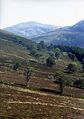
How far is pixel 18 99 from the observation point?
217 ft

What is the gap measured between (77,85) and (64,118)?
74317 millimetres

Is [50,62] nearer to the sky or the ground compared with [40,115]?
nearer to the sky

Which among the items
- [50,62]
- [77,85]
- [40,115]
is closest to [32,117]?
[40,115]

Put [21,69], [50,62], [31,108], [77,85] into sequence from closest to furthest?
[31,108]
[77,85]
[21,69]
[50,62]

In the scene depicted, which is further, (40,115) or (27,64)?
(27,64)

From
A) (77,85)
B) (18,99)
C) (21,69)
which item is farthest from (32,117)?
(21,69)

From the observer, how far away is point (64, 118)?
47.7 m

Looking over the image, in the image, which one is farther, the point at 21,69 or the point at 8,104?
the point at 21,69

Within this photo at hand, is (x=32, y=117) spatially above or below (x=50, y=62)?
below

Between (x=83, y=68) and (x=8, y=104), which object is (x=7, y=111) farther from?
(x=83, y=68)

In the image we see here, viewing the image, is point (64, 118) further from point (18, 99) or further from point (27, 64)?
point (27, 64)

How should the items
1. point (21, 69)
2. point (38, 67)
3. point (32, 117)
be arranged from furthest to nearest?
point (38, 67) → point (21, 69) → point (32, 117)

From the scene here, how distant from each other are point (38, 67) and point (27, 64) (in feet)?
21.5

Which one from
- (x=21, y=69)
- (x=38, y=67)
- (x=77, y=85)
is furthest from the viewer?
(x=38, y=67)
